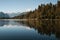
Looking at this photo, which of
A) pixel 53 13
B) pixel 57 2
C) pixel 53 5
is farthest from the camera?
pixel 53 5

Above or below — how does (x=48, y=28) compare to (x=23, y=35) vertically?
below

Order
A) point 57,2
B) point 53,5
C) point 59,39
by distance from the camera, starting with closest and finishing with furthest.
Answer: point 59,39 < point 57,2 < point 53,5

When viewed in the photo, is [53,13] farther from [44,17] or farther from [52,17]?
[44,17]

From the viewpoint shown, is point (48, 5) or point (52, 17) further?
point (48, 5)

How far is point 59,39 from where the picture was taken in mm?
25250

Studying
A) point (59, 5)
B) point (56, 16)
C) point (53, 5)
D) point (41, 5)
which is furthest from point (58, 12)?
point (41, 5)

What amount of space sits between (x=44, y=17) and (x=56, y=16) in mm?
21444

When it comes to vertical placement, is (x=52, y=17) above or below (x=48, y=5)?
below

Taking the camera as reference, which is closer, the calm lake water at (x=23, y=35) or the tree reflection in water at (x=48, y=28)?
→ the calm lake water at (x=23, y=35)

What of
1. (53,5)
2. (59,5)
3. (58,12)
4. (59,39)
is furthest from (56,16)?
(59,39)

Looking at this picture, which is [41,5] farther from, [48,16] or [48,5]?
[48,16]

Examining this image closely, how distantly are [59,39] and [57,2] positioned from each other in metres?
127

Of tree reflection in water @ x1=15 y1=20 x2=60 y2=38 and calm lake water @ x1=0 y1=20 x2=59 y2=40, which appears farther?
tree reflection in water @ x1=15 y1=20 x2=60 y2=38

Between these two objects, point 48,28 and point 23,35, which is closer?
point 23,35
